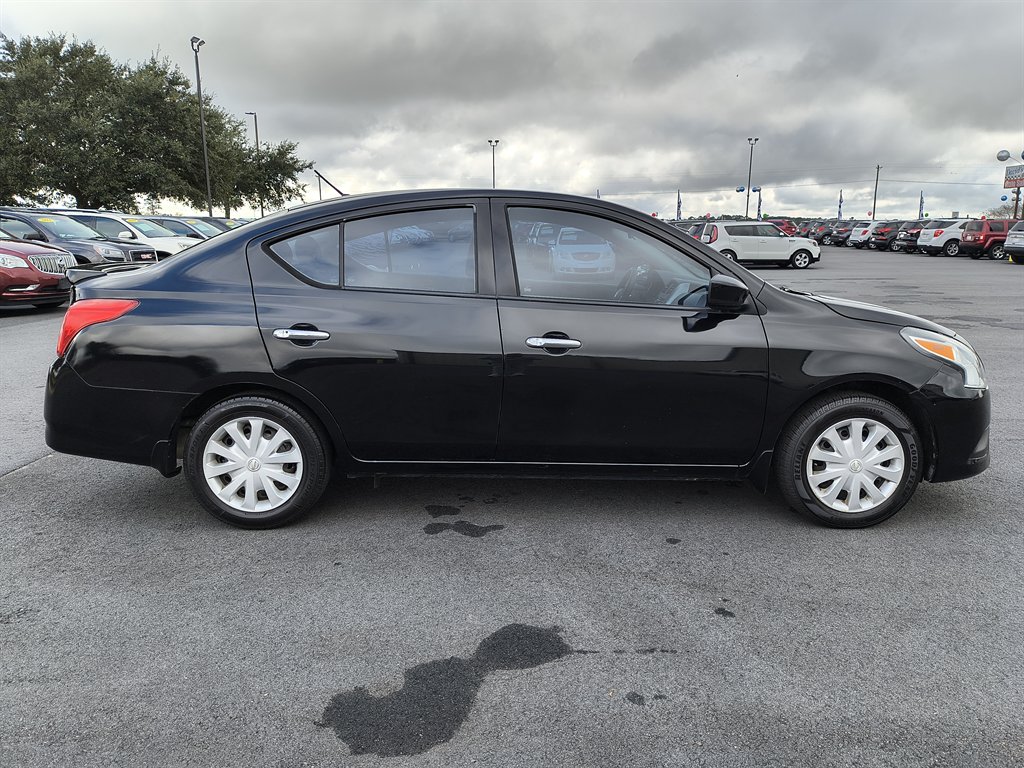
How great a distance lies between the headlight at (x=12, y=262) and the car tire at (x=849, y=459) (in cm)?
1189

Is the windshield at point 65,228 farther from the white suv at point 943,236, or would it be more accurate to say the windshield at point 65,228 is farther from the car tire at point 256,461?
the white suv at point 943,236

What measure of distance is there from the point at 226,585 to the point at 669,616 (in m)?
1.82

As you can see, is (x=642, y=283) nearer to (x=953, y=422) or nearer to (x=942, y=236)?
(x=953, y=422)

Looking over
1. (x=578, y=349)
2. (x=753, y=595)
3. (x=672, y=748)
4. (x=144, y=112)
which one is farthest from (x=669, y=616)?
(x=144, y=112)

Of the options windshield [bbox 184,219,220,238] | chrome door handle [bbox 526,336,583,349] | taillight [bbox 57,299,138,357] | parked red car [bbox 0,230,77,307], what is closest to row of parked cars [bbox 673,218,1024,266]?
windshield [bbox 184,219,220,238]

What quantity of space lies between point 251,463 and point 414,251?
4.24ft

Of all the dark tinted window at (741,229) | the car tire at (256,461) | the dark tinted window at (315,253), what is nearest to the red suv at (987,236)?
the dark tinted window at (741,229)

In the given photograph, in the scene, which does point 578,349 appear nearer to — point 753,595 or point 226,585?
point 753,595

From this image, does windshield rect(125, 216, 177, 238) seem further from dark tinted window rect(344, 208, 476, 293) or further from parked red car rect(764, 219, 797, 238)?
parked red car rect(764, 219, 797, 238)

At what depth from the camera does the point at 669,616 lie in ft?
9.59

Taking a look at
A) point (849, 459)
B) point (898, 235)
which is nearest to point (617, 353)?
point (849, 459)

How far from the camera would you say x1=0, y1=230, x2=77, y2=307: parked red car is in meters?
11.4

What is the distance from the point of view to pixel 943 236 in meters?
35.1

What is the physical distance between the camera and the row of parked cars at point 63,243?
1148 cm
